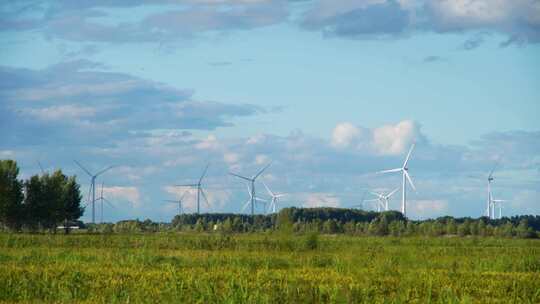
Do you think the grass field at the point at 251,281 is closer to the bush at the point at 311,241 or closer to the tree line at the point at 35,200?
the bush at the point at 311,241

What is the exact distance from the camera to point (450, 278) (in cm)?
3884

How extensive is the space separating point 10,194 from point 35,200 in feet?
26.1

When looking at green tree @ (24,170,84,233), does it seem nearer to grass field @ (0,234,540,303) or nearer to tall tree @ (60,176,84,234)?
tall tree @ (60,176,84,234)

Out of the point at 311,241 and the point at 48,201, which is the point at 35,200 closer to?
the point at 48,201

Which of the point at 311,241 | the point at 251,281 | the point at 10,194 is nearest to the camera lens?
the point at 251,281

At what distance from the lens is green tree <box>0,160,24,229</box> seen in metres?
122

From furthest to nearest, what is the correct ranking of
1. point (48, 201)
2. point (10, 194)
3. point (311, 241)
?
point (48, 201), point (10, 194), point (311, 241)

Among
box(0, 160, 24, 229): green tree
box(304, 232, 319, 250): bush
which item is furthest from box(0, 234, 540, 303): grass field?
box(0, 160, 24, 229): green tree

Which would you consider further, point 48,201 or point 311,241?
point 48,201

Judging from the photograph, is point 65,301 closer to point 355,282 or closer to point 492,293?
point 355,282

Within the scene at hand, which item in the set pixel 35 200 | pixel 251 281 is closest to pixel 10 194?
pixel 35 200

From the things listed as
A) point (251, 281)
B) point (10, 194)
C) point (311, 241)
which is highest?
point (10, 194)

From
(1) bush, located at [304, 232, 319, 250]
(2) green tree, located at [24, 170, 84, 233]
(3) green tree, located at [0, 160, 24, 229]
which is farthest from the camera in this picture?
(2) green tree, located at [24, 170, 84, 233]

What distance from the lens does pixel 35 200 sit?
130 metres
